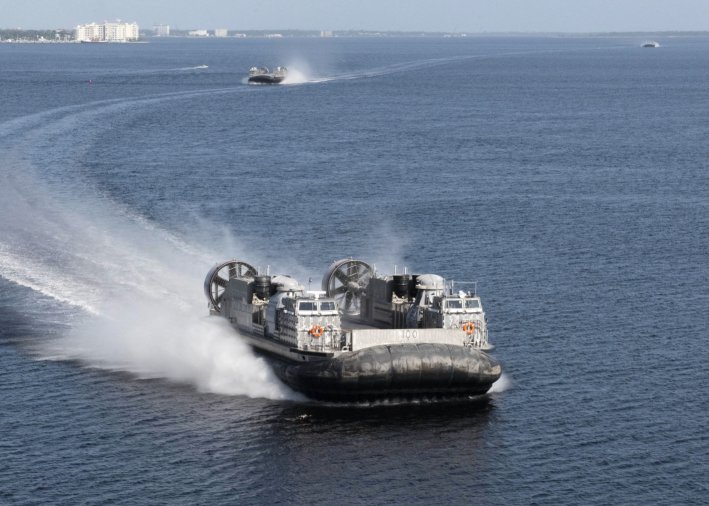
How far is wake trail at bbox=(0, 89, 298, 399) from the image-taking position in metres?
70.6

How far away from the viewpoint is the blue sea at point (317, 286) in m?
56.3

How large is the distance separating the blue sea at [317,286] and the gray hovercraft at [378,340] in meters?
1.29

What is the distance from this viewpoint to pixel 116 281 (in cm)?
8894

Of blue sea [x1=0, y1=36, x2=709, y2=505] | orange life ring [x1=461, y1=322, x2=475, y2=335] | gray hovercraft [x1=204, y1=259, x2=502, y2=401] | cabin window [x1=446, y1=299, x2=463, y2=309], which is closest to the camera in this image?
blue sea [x1=0, y1=36, x2=709, y2=505]

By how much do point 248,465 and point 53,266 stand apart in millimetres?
39488

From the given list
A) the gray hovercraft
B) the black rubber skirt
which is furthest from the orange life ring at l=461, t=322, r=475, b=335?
the black rubber skirt

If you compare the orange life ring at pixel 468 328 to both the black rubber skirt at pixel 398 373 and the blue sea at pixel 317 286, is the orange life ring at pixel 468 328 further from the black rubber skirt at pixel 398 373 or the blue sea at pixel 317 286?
the blue sea at pixel 317 286

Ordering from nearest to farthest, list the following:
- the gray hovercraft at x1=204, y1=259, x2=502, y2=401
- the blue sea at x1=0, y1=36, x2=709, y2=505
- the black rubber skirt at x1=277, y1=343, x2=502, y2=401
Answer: the blue sea at x1=0, y1=36, x2=709, y2=505 → the black rubber skirt at x1=277, y1=343, x2=502, y2=401 → the gray hovercraft at x1=204, y1=259, x2=502, y2=401

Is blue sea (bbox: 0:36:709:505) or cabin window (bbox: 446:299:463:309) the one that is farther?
cabin window (bbox: 446:299:463:309)

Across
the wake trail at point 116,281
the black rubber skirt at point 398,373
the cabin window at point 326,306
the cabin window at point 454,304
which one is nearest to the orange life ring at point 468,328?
the cabin window at point 454,304

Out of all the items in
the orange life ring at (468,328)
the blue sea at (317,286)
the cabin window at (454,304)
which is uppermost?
the cabin window at (454,304)

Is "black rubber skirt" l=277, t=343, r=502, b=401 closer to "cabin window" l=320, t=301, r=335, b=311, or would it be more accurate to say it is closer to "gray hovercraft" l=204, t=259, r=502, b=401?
"gray hovercraft" l=204, t=259, r=502, b=401

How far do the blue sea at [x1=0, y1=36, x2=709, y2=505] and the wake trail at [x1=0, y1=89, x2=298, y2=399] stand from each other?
212mm

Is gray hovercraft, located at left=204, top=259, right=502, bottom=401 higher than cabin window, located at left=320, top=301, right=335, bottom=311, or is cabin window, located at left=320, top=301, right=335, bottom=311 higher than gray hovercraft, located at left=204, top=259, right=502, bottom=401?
cabin window, located at left=320, top=301, right=335, bottom=311
